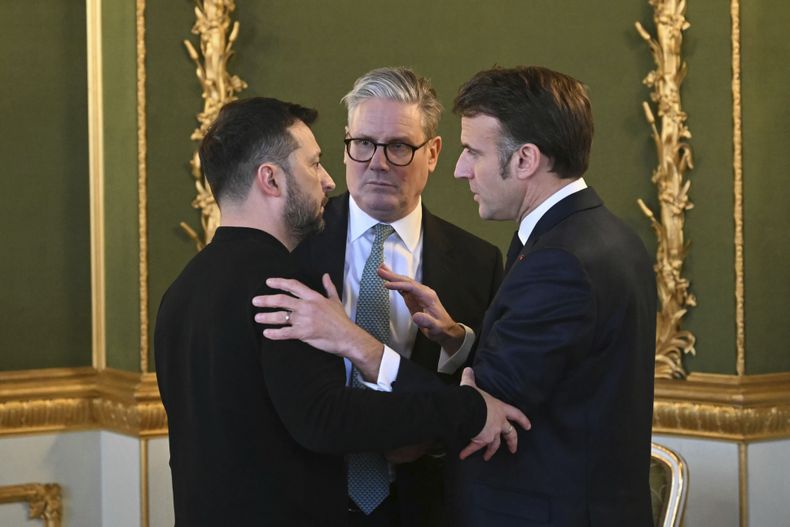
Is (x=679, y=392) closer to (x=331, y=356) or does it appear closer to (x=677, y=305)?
(x=677, y=305)

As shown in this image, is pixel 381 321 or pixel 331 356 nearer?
pixel 331 356

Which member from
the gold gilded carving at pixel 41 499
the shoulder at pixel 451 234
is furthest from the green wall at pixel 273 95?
the shoulder at pixel 451 234

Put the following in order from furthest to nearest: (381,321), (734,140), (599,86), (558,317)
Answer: (599,86) < (734,140) < (381,321) < (558,317)

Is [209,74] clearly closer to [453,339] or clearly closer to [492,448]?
[453,339]

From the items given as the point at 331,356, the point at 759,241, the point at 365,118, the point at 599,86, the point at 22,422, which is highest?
the point at 599,86

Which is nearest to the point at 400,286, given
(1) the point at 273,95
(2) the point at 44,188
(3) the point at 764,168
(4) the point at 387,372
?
(4) the point at 387,372

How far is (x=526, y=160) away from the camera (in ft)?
7.78

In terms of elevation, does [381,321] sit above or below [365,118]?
below

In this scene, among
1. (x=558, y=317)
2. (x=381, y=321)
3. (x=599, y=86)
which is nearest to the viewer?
(x=558, y=317)

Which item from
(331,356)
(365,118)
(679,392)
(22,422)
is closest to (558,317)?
(331,356)

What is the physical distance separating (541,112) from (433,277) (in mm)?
682

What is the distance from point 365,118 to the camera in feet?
9.48

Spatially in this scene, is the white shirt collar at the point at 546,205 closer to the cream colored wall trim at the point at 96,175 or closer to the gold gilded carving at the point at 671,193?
the gold gilded carving at the point at 671,193

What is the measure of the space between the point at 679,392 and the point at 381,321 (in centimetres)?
148
